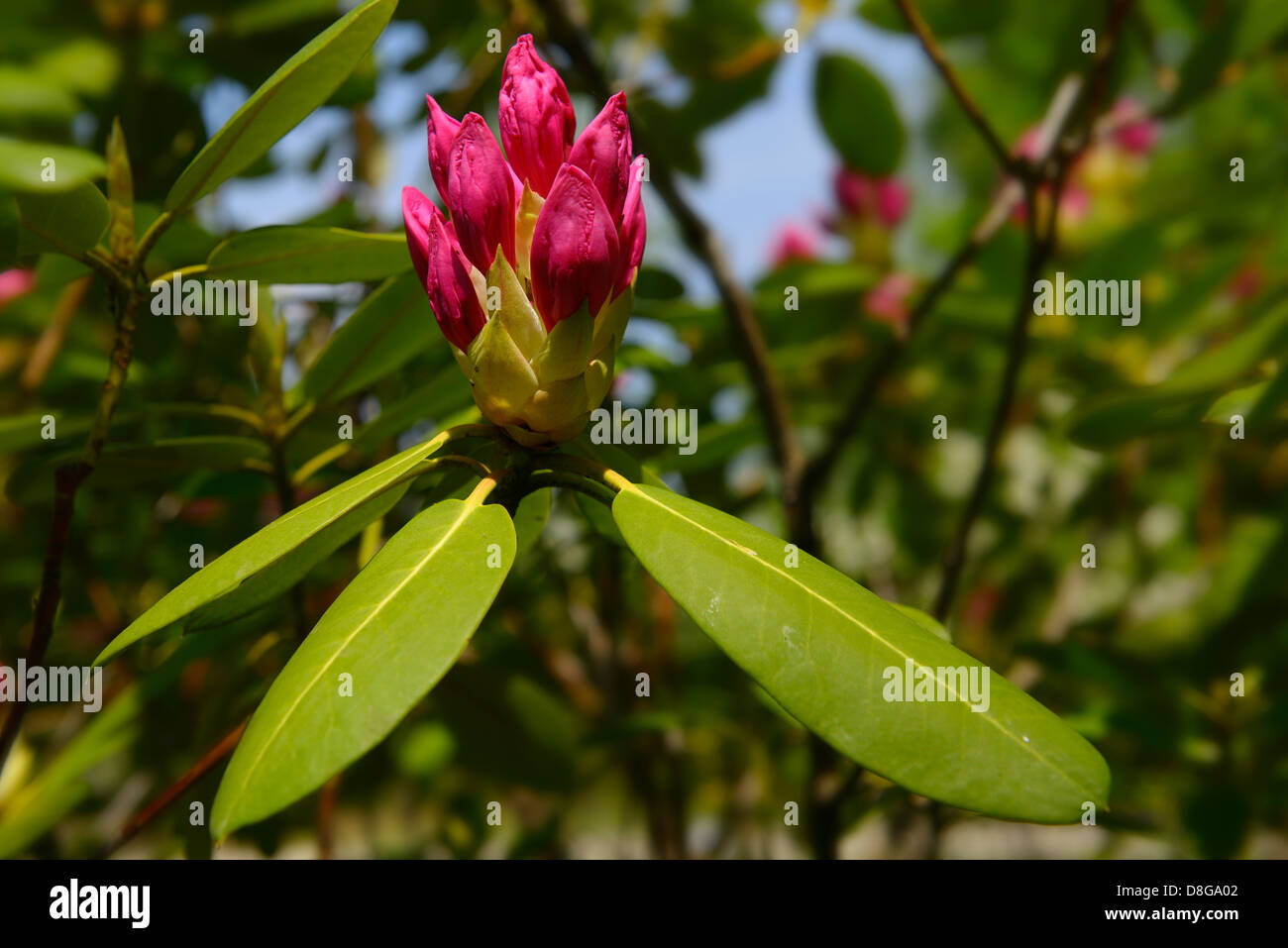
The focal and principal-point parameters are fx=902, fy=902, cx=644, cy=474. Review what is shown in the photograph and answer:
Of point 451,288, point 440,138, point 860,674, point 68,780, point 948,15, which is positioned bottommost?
point 68,780

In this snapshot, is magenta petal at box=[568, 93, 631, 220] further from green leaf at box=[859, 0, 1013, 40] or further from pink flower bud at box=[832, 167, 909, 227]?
pink flower bud at box=[832, 167, 909, 227]

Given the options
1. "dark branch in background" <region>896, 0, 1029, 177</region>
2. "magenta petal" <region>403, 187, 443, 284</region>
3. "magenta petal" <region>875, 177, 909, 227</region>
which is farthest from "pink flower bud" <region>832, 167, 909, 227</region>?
"magenta petal" <region>403, 187, 443, 284</region>

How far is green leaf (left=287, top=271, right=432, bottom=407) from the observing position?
767mm

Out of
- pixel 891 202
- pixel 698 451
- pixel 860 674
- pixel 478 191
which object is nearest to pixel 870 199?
pixel 891 202

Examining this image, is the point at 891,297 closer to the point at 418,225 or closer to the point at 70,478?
the point at 418,225

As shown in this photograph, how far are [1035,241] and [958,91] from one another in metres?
0.21

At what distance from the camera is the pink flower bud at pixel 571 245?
572 millimetres

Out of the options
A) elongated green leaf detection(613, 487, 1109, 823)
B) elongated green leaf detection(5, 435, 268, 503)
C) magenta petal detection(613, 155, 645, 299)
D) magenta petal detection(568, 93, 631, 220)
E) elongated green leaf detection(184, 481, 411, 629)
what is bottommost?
elongated green leaf detection(613, 487, 1109, 823)

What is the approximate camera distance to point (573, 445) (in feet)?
2.22

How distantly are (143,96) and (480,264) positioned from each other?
3.35 ft

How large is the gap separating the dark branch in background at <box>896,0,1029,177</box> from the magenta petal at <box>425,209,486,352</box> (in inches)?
26.6

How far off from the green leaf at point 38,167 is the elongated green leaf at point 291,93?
11cm

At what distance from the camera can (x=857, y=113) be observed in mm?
1387
